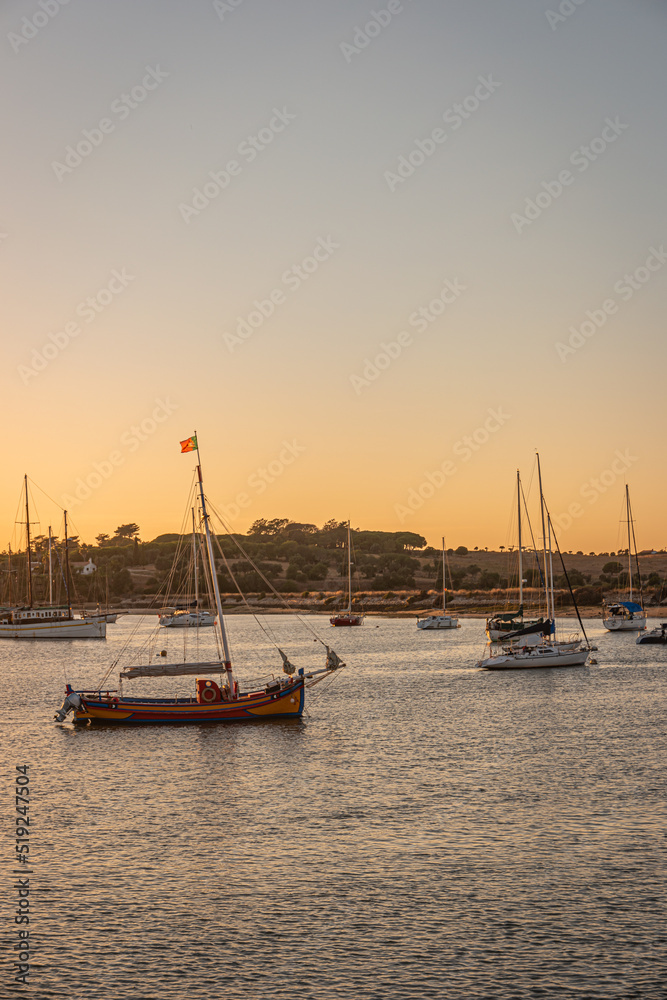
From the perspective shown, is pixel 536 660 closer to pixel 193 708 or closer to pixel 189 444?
pixel 193 708

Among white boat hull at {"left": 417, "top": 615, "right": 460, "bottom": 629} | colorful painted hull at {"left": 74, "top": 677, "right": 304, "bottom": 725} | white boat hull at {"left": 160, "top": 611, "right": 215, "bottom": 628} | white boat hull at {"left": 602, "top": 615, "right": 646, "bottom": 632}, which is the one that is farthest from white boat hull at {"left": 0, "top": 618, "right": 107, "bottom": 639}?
colorful painted hull at {"left": 74, "top": 677, "right": 304, "bottom": 725}

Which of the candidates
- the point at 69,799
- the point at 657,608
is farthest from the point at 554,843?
the point at 657,608

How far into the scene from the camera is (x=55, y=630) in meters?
141

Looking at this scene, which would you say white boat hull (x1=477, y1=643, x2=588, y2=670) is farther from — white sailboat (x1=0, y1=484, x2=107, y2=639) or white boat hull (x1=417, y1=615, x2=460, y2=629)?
white sailboat (x1=0, y1=484, x2=107, y2=639)

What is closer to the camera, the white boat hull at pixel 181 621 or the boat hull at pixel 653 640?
the boat hull at pixel 653 640

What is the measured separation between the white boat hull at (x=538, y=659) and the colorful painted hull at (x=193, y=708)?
34.3 m

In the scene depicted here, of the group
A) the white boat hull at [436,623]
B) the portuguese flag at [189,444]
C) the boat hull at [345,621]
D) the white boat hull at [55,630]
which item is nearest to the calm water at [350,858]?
the portuguese flag at [189,444]

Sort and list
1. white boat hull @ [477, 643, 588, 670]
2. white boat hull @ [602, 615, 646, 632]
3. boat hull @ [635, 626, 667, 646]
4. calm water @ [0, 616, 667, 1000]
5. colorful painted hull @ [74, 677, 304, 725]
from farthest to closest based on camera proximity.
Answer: white boat hull @ [602, 615, 646, 632]
boat hull @ [635, 626, 667, 646]
white boat hull @ [477, 643, 588, 670]
colorful painted hull @ [74, 677, 304, 725]
calm water @ [0, 616, 667, 1000]

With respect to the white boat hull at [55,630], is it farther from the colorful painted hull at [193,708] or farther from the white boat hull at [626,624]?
the colorful painted hull at [193,708]

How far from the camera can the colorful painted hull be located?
53844 mm

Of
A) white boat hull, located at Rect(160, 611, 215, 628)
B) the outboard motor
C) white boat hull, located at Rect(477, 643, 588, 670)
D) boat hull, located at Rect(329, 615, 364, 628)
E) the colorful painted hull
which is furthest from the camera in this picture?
white boat hull, located at Rect(160, 611, 215, 628)

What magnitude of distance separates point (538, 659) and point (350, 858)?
59483mm

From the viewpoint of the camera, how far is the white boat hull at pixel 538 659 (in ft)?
280

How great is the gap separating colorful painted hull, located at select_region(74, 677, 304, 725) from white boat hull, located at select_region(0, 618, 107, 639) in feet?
292
